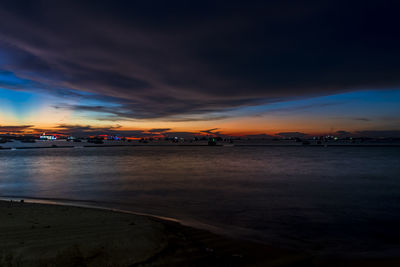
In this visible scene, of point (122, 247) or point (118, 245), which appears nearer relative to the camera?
point (122, 247)

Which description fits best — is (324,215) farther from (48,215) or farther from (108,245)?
(48,215)

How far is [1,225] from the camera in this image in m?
8.71

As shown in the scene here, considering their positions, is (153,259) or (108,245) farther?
(108,245)

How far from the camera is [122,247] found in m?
7.25

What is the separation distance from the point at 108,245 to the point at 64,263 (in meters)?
1.31

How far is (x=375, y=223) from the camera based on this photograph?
12031mm

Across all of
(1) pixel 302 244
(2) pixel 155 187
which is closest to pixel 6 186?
(2) pixel 155 187

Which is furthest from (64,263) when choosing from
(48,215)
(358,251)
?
(358,251)

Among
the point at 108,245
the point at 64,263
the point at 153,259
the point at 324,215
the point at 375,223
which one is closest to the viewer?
the point at 64,263

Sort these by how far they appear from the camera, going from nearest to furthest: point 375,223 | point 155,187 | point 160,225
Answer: point 160,225
point 375,223
point 155,187

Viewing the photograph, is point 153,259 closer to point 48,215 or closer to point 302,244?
point 302,244

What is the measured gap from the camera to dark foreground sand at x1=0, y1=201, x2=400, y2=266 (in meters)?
6.49

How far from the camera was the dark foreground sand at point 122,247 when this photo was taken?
649 cm

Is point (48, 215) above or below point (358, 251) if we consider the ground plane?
above
